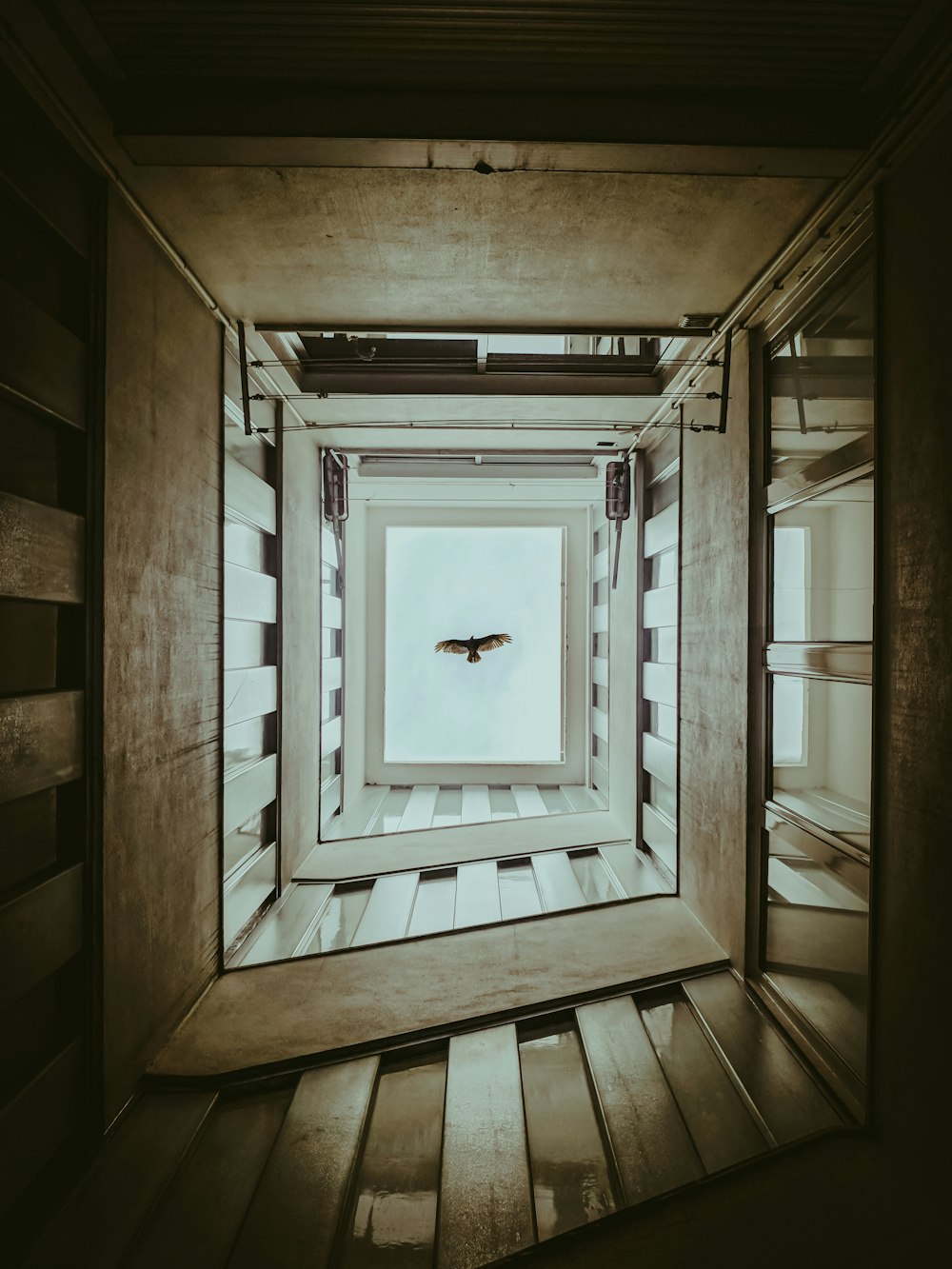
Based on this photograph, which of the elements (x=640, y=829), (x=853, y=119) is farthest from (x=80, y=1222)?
(x=640, y=829)

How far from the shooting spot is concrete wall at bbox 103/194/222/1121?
2344 millimetres

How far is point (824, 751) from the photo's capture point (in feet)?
8.61

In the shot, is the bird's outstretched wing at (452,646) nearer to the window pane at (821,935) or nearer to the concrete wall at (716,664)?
the concrete wall at (716,664)

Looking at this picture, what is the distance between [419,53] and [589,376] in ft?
7.94

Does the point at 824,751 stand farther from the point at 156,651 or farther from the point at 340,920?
the point at 340,920

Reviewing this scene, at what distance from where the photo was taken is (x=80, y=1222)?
6.23ft

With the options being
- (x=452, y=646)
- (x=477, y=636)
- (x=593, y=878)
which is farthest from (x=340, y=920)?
(x=477, y=636)

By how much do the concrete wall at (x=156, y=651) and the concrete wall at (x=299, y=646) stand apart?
3.91 ft

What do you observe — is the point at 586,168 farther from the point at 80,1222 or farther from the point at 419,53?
the point at 80,1222

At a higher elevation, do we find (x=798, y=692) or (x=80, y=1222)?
(x=798, y=692)

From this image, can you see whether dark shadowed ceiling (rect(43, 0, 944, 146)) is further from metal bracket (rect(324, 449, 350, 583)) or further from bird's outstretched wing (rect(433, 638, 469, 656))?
bird's outstretched wing (rect(433, 638, 469, 656))

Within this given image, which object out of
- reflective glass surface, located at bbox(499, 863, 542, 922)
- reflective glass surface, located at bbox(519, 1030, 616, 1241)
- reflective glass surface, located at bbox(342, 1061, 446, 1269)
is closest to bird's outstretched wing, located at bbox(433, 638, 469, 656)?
reflective glass surface, located at bbox(499, 863, 542, 922)

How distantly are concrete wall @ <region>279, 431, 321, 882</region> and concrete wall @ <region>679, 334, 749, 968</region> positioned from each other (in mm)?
2243

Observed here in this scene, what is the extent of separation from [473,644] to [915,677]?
5.89 metres
